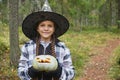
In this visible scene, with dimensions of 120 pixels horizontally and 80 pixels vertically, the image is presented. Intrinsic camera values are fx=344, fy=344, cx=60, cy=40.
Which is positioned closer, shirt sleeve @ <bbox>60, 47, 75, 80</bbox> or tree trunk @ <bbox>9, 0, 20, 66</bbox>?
shirt sleeve @ <bbox>60, 47, 75, 80</bbox>

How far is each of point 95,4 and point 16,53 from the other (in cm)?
2208

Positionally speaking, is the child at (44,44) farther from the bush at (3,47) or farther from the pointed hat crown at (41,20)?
the bush at (3,47)

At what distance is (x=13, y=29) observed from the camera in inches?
428

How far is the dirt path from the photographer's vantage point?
40.6ft

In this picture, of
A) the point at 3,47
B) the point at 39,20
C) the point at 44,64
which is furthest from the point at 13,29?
the point at 44,64

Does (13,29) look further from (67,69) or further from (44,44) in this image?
(67,69)

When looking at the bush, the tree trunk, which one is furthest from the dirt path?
the bush

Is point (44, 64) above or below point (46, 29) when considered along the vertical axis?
below

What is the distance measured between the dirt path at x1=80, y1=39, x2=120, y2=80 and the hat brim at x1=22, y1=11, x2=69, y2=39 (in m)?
7.54

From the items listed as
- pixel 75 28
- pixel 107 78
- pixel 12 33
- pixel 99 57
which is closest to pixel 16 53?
pixel 12 33

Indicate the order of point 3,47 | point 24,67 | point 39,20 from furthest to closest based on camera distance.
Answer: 1. point 3,47
2. point 39,20
3. point 24,67

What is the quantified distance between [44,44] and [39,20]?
311mm

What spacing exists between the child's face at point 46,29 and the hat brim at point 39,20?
0.06 metres

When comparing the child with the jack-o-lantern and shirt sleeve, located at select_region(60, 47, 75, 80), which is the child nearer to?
shirt sleeve, located at select_region(60, 47, 75, 80)
